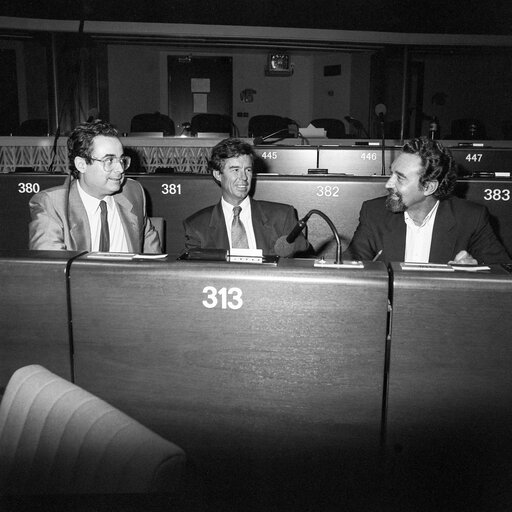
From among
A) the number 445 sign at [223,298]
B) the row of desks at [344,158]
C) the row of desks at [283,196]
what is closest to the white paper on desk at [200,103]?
the row of desks at [344,158]

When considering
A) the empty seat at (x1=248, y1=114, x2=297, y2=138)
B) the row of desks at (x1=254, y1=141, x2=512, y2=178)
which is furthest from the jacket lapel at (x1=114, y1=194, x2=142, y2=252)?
the empty seat at (x1=248, y1=114, x2=297, y2=138)

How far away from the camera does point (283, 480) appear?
3.87 feet

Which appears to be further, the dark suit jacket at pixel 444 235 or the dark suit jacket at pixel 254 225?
the dark suit jacket at pixel 254 225

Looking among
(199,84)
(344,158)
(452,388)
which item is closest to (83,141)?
(452,388)

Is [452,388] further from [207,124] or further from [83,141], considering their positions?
[207,124]

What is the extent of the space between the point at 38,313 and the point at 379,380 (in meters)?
0.74

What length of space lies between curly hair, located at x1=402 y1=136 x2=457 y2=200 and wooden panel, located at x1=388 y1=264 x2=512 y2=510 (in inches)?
51.3

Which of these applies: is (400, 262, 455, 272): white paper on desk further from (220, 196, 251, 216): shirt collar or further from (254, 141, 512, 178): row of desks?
(254, 141, 512, 178): row of desks

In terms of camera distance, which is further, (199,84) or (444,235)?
(199,84)

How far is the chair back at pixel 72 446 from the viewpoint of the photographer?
0.77 m

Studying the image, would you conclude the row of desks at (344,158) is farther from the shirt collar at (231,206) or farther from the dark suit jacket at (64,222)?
the dark suit jacket at (64,222)

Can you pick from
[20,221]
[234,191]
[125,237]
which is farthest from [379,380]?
[20,221]

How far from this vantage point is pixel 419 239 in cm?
234

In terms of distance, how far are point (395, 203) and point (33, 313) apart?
5.20 ft
